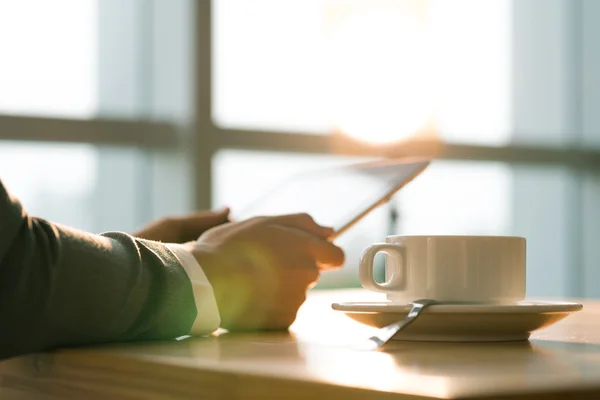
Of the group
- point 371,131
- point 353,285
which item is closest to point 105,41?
point 371,131

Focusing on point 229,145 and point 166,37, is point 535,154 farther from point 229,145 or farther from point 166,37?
point 166,37

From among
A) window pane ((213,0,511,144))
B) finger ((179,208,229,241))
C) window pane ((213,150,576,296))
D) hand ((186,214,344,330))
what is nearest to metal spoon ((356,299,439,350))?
hand ((186,214,344,330))

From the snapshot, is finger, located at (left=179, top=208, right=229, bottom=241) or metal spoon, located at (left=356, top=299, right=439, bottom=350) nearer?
metal spoon, located at (left=356, top=299, right=439, bottom=350)

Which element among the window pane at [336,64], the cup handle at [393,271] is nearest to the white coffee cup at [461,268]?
the cup handle at [393,271]

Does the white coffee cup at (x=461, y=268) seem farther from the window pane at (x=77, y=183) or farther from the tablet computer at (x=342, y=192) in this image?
the window pane at (x=77, y=183)

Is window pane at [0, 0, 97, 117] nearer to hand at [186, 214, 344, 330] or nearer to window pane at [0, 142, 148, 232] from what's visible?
window pane at [0, 142, 148, 232]

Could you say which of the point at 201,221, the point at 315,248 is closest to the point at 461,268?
the point at 315,248

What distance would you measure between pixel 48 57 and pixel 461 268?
2.39m

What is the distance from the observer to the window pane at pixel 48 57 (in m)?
2.76

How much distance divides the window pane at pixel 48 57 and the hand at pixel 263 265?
215 centimetres

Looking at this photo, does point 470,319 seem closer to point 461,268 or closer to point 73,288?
point 461,268

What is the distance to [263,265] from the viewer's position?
0.80 metres

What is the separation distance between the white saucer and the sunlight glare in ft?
8.39

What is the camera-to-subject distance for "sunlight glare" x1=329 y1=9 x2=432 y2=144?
321 centimetres
